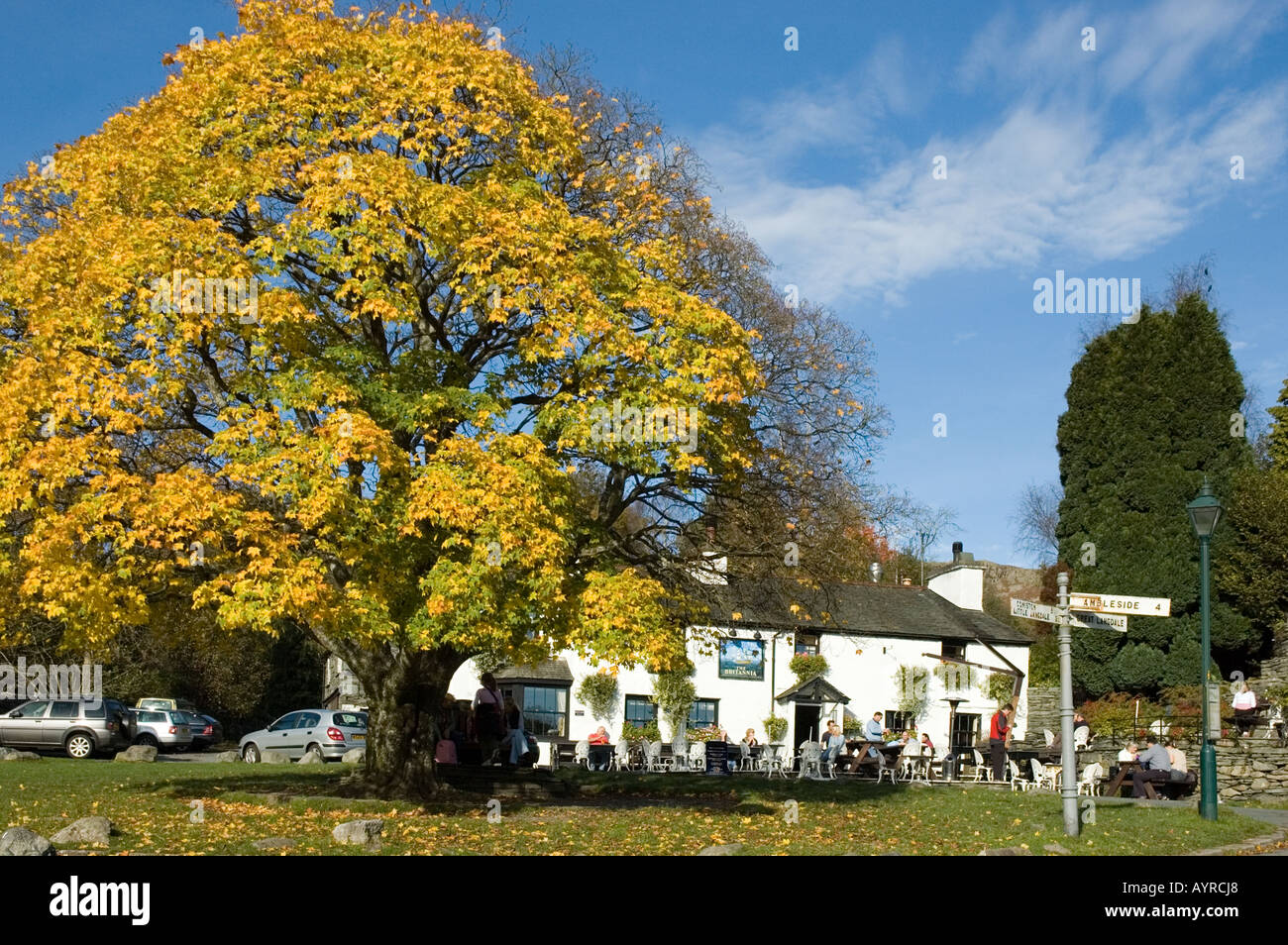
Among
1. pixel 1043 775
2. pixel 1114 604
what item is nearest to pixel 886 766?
pixel 1043 775

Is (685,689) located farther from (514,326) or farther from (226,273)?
(226,273)

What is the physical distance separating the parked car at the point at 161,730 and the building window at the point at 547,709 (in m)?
11.0

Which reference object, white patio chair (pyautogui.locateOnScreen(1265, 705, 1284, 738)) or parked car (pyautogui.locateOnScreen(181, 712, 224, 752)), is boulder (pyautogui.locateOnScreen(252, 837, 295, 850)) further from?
parked car (pyautogui.locateOnScreen(181, 712, 224, 752))

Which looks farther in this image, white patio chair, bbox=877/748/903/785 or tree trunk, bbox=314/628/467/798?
white patio chair, bbox=877/748/903/785

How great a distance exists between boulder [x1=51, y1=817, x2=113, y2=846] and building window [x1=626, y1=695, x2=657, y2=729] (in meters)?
31.9

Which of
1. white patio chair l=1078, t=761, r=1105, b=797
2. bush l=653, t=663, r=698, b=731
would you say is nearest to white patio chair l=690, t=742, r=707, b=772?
bush l=653, t=663, r=698, b=731

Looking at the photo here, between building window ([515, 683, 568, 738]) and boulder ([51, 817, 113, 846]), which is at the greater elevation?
boulder ([51, 817, 113, 846])

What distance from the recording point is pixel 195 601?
1502 cm

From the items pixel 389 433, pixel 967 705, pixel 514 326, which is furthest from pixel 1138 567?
pixel 389 433

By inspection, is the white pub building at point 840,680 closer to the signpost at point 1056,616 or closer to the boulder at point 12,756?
the boulder at point 12,756

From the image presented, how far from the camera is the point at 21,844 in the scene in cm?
977

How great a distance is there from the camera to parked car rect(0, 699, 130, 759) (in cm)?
3519

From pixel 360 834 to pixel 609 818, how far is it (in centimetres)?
593

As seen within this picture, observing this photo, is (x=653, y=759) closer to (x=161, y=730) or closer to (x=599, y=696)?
(x=599, y=696)
